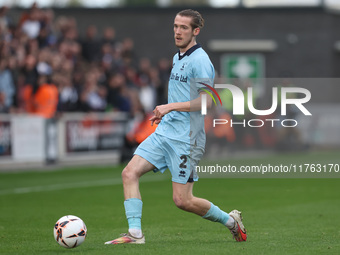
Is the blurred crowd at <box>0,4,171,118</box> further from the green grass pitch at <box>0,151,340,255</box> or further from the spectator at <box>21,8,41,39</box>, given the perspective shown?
the green grass pitch at <box>0,151,340,255</box>

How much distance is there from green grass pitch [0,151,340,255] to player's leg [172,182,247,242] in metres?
0.16

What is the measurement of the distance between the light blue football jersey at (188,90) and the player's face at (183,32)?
0.29 ft

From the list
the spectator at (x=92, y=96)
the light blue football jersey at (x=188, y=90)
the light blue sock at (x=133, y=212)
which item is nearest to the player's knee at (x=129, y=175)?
the light blue sock at (x=133, y=212)

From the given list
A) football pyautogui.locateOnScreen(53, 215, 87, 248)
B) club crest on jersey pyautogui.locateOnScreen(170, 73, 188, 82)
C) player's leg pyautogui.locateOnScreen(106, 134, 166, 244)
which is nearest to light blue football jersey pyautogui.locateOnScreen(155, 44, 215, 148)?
club crest on jersey pyautogui.locateOnScreen(170, 73, 188, 82)

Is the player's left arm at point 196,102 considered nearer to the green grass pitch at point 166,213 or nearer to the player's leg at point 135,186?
the player's leg at point 135,186

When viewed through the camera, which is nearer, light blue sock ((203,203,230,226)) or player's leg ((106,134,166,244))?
player's leg ((106,134,166,244))

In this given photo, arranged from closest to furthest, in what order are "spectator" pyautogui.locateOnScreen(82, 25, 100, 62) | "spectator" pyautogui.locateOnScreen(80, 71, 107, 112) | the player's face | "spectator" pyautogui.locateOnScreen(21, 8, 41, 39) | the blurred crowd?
the player's face
the blurred crowd
"spectator" pyautogui.locateOnScreen(80, 71, 107, 112)
"spectator" pyautogui.locateOnScreen(21, 8, 41, 39)
"spectator" pyautogui.locateOnScreen(82, 25, 100, 62)

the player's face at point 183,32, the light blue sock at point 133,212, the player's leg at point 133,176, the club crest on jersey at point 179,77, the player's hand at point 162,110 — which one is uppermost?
the player's face at point 183,32

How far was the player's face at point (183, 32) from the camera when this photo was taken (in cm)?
786

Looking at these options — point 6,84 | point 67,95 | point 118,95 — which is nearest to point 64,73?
point 67,95

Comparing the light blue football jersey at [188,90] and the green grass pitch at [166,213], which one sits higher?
the light blue football jersey at [188,90]

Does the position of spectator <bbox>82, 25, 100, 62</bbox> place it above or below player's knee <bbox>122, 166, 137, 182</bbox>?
above

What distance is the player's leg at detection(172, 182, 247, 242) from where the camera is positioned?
25.7ft

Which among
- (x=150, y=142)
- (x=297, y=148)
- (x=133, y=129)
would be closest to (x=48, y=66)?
(x=133, y=129)
